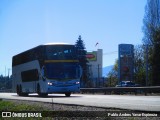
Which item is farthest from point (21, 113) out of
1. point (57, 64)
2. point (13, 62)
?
point (13, 62)

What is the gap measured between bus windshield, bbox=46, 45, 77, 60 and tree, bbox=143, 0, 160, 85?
30082 millimetres

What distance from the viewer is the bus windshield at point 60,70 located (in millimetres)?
27016

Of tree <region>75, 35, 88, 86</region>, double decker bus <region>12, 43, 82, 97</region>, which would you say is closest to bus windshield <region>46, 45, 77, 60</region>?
double decker bus <region>12, 43, 82, 97</region>

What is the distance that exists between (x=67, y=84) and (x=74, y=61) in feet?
5.95

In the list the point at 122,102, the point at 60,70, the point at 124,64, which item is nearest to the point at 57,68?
the point at 60,70

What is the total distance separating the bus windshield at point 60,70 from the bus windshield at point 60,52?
53 cm

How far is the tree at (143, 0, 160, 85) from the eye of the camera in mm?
55594

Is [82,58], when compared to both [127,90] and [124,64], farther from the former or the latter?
[127,90]

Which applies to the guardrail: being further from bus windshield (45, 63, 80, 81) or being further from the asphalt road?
the asphalt road

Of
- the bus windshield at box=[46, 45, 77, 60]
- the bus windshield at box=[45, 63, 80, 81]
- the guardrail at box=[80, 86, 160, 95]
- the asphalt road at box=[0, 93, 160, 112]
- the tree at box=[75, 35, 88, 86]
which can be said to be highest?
the tree at box=[75, 35, 88, 86]

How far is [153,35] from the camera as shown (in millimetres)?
59594

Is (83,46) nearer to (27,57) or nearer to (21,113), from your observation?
(27,57)

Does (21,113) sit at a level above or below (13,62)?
below

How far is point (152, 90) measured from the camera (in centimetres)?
3225
